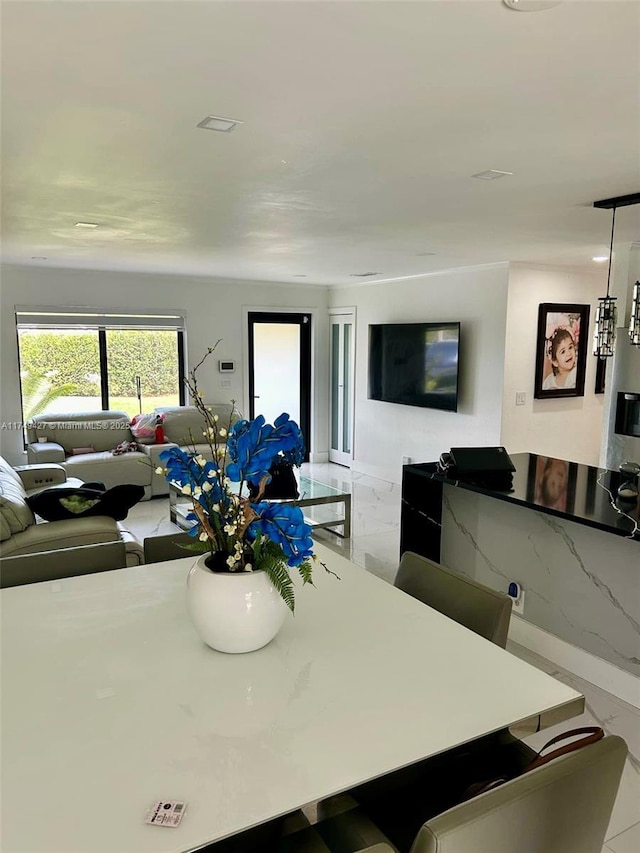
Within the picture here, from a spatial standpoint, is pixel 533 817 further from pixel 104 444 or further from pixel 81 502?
pixel 104 444

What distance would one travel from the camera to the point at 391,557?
185 inches

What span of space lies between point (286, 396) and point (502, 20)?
6895 millimetres

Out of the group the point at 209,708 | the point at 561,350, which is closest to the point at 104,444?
the point at 561,350

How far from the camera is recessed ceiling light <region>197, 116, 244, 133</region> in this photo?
203 centimetres

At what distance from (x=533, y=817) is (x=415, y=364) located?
561 centimetres

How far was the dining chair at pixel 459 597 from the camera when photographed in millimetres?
1826

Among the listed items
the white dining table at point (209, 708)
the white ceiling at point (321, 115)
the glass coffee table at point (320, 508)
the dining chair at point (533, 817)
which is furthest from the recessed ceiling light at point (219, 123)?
the glass coffee table at point (320, 508)

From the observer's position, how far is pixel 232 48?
1539 millimetres

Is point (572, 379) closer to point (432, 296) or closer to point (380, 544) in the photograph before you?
point (432, 296)

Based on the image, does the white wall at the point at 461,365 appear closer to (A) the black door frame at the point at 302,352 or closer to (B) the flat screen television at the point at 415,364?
(B) the flat screen television at the point at 415,364

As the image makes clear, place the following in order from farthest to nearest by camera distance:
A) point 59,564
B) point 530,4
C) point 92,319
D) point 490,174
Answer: point 92,319, point 490,174, point 59,564, point 530,4

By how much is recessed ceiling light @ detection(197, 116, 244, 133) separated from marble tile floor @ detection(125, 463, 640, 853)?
2.53 meters

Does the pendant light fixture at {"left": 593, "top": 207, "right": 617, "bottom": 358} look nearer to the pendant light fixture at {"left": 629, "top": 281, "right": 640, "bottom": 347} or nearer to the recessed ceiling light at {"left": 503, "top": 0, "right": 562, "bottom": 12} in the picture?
the pendant light fixture at {"left": 629, "top": 281, "right": 640, "bottom": 347}

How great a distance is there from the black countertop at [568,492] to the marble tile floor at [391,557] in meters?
0.88
